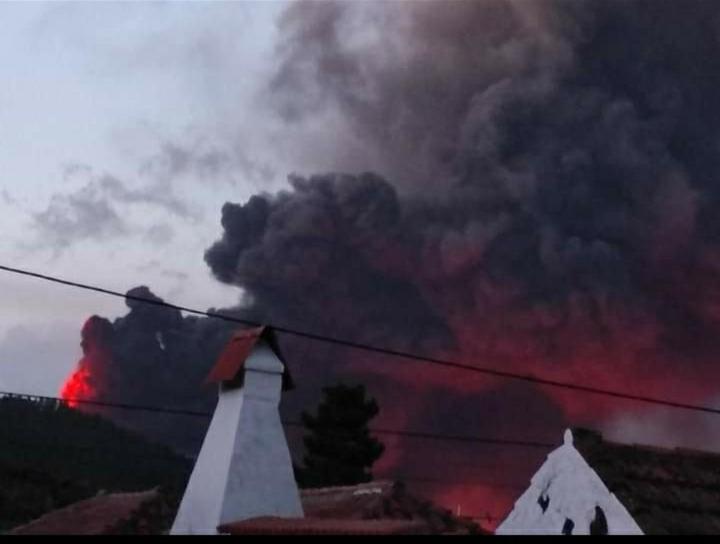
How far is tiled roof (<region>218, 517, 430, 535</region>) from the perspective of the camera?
15.1 metres

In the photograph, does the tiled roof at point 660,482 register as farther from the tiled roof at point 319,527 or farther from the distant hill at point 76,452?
the distant hill at point 76,452

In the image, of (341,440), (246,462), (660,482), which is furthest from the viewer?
(341,440)

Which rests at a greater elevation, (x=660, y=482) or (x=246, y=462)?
Result: (x=660, y=482)

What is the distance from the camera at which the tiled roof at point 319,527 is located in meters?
15.1

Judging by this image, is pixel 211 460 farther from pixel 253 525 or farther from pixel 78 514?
pixel 78 514

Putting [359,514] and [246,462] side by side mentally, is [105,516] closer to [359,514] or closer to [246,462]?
[246,462]

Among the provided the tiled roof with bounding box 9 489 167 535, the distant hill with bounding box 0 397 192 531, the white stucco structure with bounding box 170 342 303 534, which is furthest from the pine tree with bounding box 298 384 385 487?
the white stucco structure with bounding box 170 342 303 534

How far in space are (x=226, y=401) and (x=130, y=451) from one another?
35322 mm

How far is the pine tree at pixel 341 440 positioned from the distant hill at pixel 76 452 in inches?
250

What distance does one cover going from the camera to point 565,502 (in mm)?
18562

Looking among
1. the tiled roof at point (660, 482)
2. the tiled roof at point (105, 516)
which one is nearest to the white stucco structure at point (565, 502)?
the tiled roof at point (660, 482)

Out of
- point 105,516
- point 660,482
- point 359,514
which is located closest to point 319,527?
point 359,514

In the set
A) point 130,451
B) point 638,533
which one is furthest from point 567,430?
point 130,451

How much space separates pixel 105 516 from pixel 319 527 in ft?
27.9
